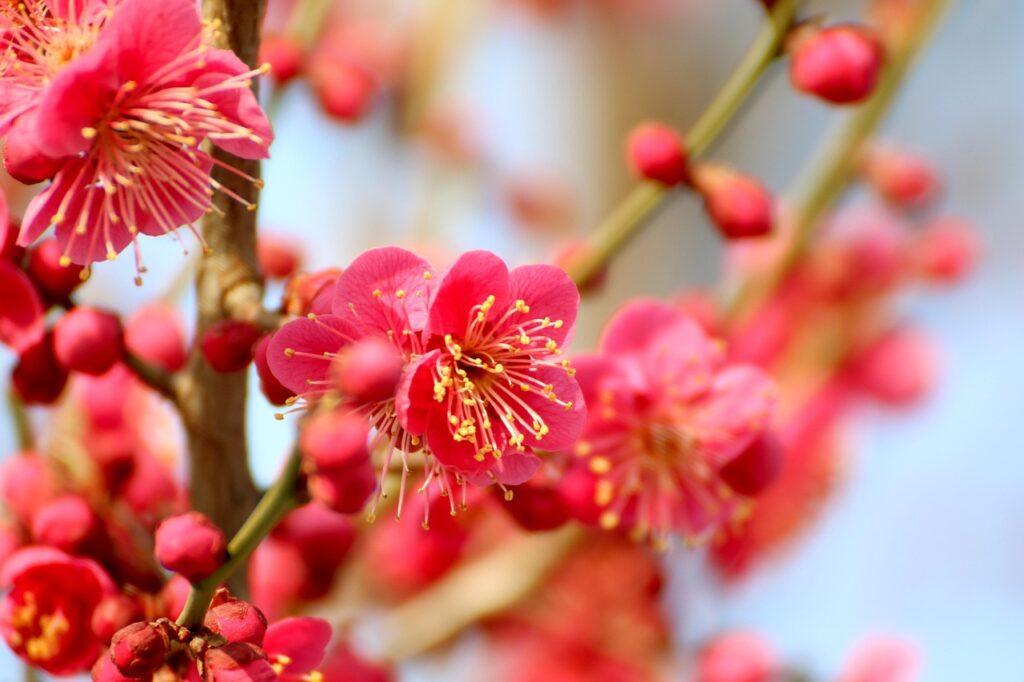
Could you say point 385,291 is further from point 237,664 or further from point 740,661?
point 740,661

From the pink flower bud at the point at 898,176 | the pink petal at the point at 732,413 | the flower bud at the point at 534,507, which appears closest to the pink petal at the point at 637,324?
the pink petal at the point at 732,413

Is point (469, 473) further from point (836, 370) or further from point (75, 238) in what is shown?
point (836, 370)

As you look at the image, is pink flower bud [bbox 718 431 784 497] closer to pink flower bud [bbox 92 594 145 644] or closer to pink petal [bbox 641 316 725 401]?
pink petal [bbox 641 316 725 401]

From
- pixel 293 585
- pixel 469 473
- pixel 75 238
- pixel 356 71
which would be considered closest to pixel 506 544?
pixel 293 585

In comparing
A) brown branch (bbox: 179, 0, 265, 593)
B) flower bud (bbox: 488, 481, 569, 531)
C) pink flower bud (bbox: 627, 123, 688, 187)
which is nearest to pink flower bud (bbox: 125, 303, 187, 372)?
brown branch (bbox: 179, 0, 265, 593)

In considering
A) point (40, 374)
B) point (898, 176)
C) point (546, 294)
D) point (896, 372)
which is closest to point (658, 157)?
point (546, 294)
